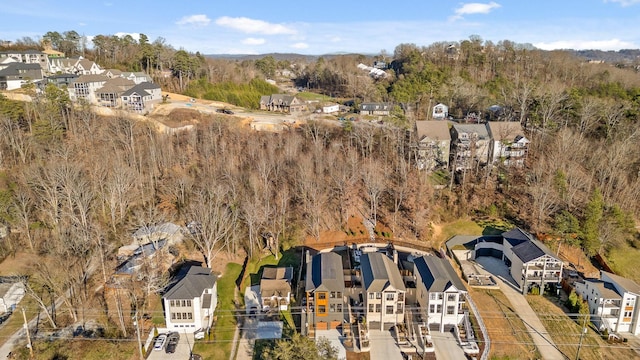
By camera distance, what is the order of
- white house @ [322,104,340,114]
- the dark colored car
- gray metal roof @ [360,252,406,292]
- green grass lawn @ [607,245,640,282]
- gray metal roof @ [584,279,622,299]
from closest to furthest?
the dark colored car, gray metal roof @ [360,252,406,292], gray metal roof @ [584,279,622,299], green grass lawn @ [607,245,640,282], white house @ [322,104,340,114]

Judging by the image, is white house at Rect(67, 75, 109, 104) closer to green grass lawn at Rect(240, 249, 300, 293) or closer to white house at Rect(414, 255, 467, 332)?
green grass lawn at Rect(240, 249, 300, 293)

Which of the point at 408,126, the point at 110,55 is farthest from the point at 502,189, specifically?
the point at 110,55

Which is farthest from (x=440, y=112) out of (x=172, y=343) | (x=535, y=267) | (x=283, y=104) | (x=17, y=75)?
(x=17, y=75)

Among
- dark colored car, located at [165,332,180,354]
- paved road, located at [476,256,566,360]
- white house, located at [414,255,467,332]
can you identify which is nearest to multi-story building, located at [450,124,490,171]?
paved road, located at [476,256,566,360]

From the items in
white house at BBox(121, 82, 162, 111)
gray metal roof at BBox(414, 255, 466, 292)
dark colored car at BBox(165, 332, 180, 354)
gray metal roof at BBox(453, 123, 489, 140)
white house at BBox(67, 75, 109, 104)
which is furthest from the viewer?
white house at BBox(67, 75, 109, 104)

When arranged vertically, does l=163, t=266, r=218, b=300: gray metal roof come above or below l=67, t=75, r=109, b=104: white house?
below

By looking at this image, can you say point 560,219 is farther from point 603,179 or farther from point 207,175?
point 207,175
